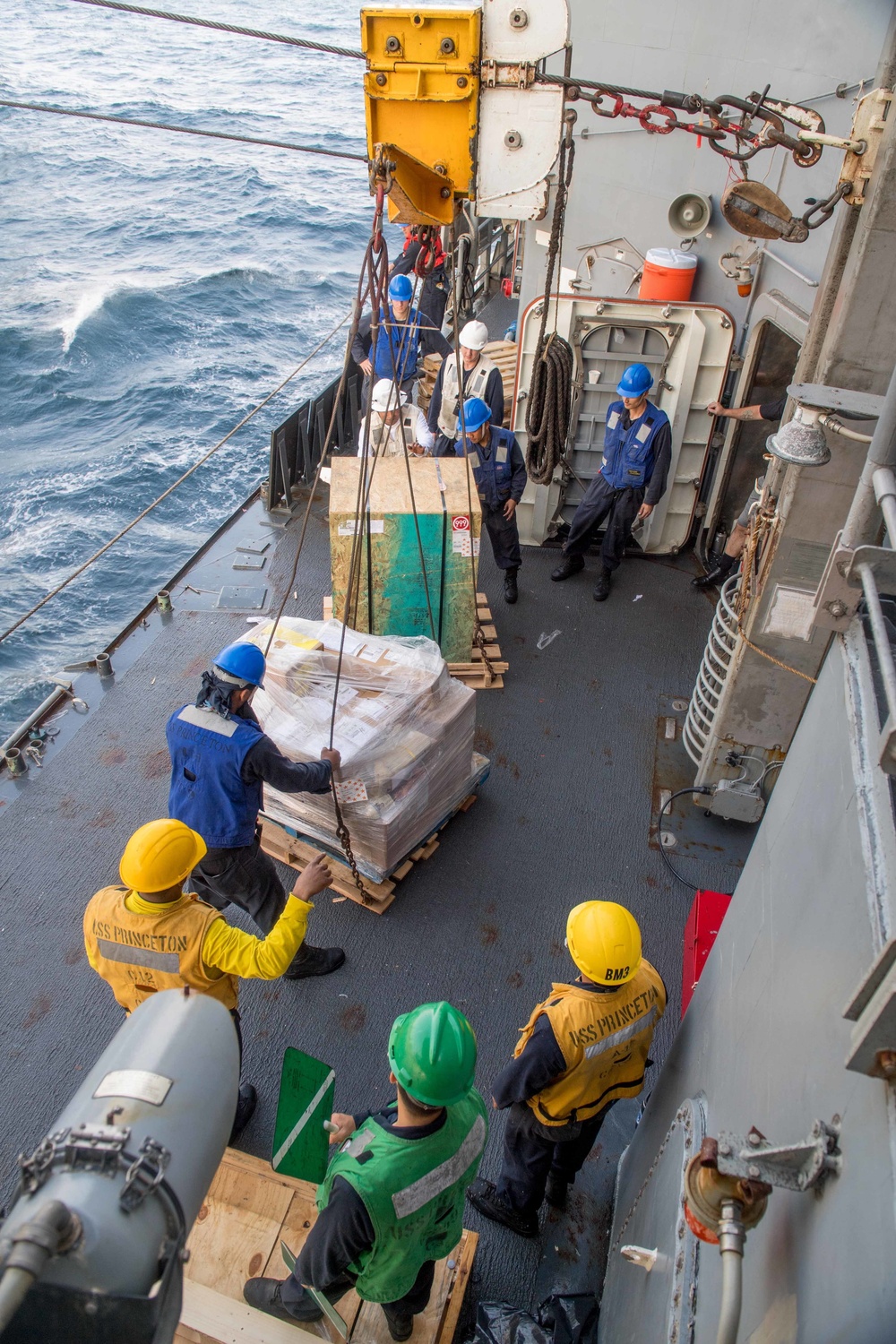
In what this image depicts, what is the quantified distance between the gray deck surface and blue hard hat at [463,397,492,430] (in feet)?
5.18

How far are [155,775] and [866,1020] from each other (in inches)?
197

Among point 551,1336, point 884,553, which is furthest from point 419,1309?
point 884,553

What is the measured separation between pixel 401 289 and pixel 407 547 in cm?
394

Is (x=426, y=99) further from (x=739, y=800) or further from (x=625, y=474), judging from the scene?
(x=739, y=800)

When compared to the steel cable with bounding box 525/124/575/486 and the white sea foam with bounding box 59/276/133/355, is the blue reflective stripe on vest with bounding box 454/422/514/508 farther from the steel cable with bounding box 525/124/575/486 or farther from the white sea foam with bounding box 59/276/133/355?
the white sea foam with bounding box 59/276/133/355

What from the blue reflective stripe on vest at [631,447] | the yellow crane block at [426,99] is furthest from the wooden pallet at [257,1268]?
the blue reflective stripe on vest at [631,447]

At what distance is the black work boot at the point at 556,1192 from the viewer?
3.39 meters

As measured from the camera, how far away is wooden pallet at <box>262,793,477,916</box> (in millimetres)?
4715

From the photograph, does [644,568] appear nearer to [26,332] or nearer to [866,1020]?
[866,1020]

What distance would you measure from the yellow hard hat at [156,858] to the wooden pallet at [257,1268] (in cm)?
114

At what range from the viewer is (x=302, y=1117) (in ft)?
8.67

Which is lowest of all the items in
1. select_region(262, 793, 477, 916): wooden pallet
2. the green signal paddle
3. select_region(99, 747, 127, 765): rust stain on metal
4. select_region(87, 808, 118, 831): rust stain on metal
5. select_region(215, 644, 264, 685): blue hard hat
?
select_region(87, 808, 118, 831): rust stain on metal

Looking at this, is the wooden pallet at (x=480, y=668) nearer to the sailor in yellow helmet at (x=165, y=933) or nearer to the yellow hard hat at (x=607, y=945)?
the sailor in yellow helmet at (x=165, y=933)

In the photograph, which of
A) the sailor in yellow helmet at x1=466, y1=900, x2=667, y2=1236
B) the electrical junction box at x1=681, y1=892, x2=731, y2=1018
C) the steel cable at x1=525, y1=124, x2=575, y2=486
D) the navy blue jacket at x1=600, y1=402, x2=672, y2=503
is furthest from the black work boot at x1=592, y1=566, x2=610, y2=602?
the sailor in yellow helmet at x1=466, y1=900, x2=667, y2=1236
